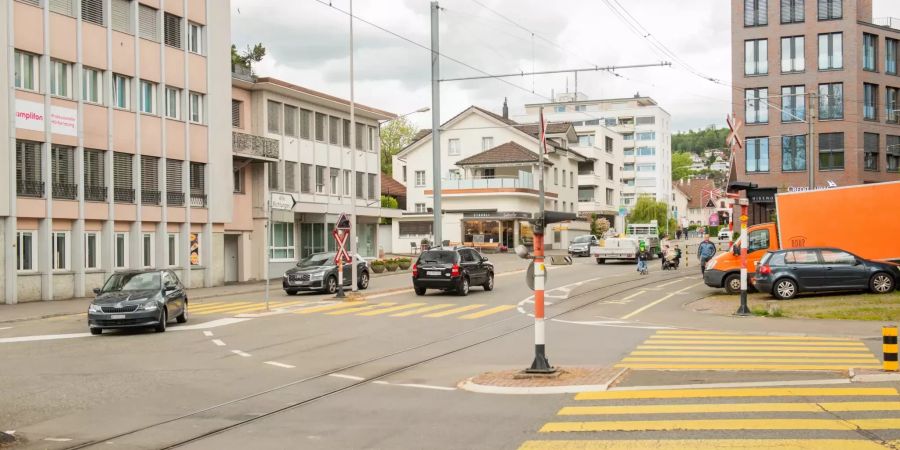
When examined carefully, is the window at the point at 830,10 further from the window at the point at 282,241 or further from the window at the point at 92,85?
the window at the point at 92,85

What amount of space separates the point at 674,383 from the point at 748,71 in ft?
177

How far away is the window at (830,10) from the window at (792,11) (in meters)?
1.19

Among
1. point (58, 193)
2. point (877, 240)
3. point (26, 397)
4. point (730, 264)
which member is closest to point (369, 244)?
point (58, 193)

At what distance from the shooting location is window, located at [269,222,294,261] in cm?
4794

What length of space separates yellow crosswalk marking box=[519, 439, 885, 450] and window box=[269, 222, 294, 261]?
131 ft

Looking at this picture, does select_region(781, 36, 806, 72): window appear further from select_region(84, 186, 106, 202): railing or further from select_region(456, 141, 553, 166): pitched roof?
select_region(84, 186, 106, 202): railing

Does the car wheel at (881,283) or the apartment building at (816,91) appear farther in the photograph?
the apartment building at (816,91)

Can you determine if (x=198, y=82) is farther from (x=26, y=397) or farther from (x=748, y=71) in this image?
(x=748, y=71)

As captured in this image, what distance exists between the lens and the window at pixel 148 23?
121 feet

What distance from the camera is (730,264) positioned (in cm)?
3094

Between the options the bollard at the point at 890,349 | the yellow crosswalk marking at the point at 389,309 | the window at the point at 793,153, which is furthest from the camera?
the window at the point at 793,153

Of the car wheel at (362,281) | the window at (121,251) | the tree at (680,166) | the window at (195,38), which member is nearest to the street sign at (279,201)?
the car wheel at (362,281)

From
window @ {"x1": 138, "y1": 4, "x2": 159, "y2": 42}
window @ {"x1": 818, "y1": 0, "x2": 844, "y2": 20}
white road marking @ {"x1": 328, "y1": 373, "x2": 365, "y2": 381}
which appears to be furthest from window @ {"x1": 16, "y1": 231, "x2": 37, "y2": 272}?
window @ {"x1": 818, "y1": 0, "x2": 844, "y2": 20}

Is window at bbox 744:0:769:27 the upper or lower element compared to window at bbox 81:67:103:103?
upper
